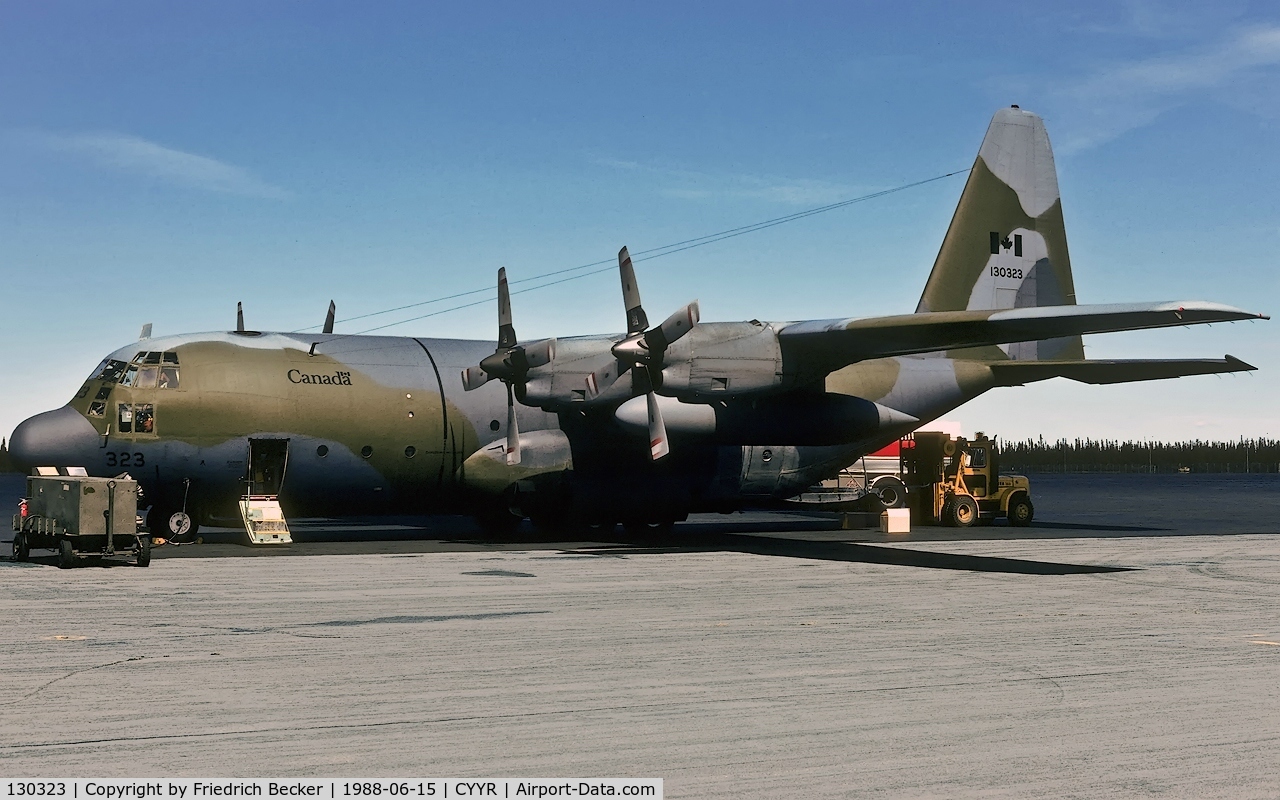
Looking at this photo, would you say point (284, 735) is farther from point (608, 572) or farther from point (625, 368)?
point (625, 368)

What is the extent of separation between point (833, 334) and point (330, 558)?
33.8ft

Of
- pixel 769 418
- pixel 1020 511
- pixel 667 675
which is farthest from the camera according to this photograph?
pixel 1020 511

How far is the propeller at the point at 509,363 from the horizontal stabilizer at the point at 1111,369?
468 inches

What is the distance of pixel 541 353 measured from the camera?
2475 centimetres

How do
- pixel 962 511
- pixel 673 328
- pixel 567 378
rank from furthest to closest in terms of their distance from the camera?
pixel 962 511
pixel 567 378
pixel 673 328

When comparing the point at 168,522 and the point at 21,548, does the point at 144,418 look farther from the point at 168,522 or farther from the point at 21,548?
the point at 21,548

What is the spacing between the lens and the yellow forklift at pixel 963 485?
114 feet

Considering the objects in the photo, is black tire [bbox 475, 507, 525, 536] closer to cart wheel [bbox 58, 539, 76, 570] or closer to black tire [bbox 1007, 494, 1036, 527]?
cart wheel [bbox 58, 539, 76, 570]

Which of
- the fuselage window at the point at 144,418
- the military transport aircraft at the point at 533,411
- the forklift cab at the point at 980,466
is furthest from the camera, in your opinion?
the forklift cab at the point at 980,466

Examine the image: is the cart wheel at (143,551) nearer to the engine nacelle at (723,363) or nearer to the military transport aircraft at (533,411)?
the military transport aircraft at (533,411)

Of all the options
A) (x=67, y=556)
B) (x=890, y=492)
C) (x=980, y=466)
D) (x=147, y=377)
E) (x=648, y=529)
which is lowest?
(x=648, y=529)

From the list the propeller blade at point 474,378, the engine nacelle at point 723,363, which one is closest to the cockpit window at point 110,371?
the propeller blade at point 474,378

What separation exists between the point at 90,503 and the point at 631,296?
10683 mm

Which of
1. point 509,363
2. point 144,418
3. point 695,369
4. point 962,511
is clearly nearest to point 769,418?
point 695,369
